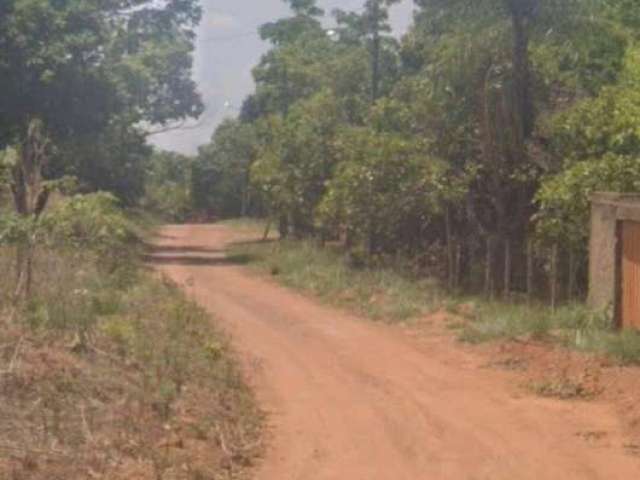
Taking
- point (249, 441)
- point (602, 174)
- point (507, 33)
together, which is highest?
point (507, 33)

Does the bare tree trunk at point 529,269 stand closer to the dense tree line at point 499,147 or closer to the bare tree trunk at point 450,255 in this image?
the dense tree line at point 499,147

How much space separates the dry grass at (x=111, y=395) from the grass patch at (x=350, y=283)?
5106 mm

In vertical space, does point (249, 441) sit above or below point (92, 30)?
below

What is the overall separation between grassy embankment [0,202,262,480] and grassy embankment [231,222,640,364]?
4.03 m

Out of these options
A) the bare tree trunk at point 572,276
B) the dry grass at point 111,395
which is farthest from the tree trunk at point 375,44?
the dry grass at point 111,395

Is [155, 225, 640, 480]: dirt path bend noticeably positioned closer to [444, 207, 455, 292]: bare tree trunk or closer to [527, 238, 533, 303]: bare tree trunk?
[527, 238, 533, 303]: bare tree trunk

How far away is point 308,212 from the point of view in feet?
113

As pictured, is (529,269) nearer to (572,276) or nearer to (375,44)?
(572,276)

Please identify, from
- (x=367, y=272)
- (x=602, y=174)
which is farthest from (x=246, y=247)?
(x=602, y=174)

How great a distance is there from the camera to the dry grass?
30.2 ft

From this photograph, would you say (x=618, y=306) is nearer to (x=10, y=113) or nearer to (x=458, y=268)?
(x=458, y=268)

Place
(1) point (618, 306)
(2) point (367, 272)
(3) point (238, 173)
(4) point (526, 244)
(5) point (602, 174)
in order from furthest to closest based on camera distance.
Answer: (3) point (238, 173), (2) point (367, 272), (4) point (526, 244), (5) point (602, 174), (1) point (618, 306)

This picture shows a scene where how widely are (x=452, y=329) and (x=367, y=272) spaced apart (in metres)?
7.19

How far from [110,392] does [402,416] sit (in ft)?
9.13
